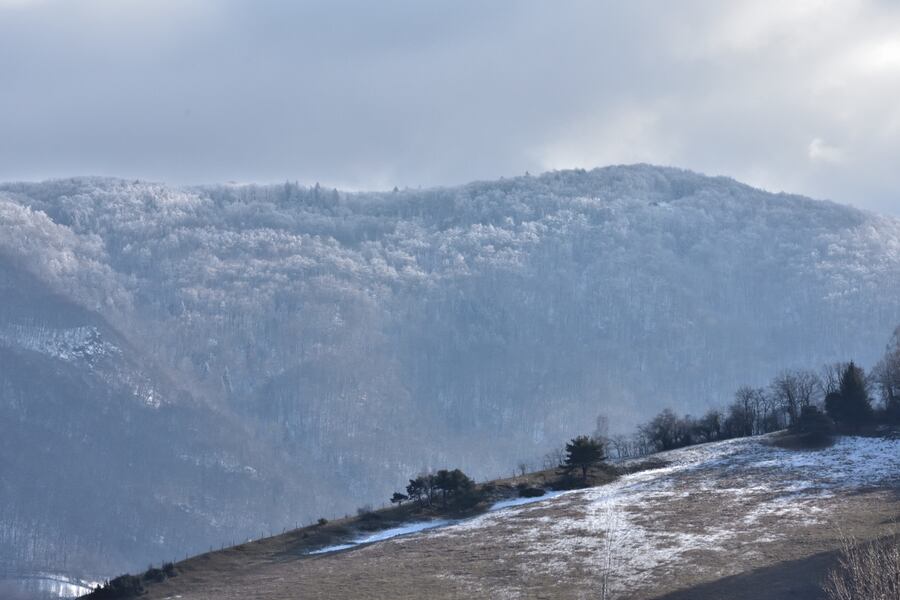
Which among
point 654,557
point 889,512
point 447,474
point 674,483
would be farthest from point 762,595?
point 447,474

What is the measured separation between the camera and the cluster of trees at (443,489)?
15925 cm

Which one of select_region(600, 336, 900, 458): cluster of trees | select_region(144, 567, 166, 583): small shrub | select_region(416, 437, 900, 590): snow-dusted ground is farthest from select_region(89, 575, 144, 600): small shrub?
select_region(600, 336, 900, 458): cluster of trees

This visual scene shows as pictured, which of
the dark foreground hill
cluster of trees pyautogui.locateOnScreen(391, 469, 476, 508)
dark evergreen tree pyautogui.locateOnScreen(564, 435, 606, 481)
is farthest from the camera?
dark evergreen tree pyautogui.locateOnScreen(564, 435, 606, 481)

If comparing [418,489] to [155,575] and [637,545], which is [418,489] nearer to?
[155,575]

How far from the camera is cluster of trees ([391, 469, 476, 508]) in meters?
159

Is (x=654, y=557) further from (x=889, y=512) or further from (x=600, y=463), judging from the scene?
(x=600, y=463)

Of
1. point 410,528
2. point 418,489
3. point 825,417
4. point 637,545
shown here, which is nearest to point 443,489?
point 418,489

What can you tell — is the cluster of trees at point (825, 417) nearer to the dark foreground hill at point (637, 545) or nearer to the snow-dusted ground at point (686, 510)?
the dark foreground hill at point (637, 545)

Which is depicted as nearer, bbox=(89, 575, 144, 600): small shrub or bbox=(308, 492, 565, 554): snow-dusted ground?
bbox=(89, 575, 144, 600): small shrub

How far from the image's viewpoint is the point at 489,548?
133875 millimetres

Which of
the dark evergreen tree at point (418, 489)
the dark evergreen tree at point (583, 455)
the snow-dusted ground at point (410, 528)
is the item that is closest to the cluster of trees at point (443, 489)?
the dark evergreen tree at point (418, 489)

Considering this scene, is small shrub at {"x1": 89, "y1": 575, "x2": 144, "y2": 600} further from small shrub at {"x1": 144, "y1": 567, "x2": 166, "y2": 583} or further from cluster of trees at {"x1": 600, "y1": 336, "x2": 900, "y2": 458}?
cluster of trees at {"x1": 600, "y1": 336, "x2": 900, "y2": 458}

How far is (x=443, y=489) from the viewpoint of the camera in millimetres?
161125

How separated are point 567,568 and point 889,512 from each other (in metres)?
26.9
